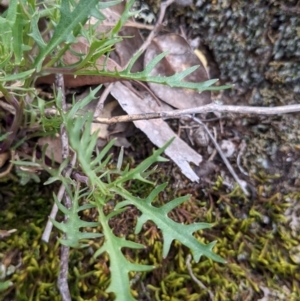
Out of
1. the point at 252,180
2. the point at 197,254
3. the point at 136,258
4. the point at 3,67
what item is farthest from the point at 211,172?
the point at 3,67

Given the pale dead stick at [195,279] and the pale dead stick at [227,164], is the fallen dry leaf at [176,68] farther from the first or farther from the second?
the pale dead stick at [195,279]

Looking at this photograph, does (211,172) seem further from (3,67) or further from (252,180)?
(3,67)

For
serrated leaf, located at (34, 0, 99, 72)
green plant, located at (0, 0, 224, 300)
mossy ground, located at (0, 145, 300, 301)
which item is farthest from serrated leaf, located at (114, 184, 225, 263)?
serrated leaf, located at (34, 0, 99, 72)

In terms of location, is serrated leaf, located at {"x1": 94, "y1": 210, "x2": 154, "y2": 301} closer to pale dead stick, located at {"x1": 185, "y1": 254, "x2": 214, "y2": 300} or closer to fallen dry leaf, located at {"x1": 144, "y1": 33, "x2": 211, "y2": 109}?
pale dead stick, located at {"x1": 185, "y1": 254, "x2": 214, "y2": 300}

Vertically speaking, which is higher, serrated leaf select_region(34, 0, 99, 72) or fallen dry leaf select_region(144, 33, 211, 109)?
serrated leaf select_region(34, 0, 99, 72)

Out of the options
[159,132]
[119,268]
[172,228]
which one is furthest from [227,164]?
[119,268]

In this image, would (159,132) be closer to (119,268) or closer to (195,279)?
(195,279)
